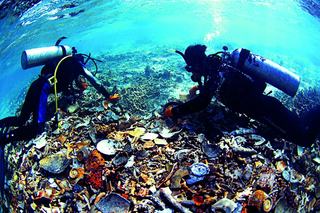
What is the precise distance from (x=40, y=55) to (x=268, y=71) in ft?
22.3

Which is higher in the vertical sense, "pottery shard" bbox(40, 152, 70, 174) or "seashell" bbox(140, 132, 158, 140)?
"pottery shard" bbox(40, 152, 70, 174)

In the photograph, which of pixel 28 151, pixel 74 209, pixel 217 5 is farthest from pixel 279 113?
pixel 217 5

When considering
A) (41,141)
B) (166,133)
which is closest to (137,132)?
(166,133)

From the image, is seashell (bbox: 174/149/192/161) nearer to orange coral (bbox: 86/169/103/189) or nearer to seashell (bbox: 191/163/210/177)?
seashell (bbox: 191/163/210/177)

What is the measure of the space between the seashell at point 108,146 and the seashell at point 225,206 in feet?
8.10

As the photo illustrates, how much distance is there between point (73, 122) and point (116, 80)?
7.85 m

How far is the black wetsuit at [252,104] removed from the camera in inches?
232

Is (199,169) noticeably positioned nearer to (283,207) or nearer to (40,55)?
(283,207)

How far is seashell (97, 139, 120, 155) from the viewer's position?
563 centimetres

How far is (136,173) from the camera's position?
512 cm

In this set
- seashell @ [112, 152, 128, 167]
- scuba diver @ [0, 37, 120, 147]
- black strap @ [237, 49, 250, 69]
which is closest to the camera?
seashell @ [112, 152, 128, 167]

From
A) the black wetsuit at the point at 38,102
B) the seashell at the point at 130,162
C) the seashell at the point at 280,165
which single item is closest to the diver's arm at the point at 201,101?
the seashell at the point at 130,162

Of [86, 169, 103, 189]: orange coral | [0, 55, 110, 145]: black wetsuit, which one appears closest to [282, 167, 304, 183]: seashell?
[86, 169, 103, 189]: orange coral

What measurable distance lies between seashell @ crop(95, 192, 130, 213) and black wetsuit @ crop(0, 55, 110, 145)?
10.6ft
